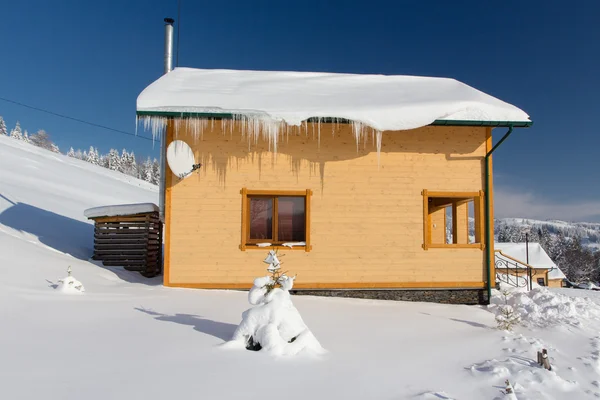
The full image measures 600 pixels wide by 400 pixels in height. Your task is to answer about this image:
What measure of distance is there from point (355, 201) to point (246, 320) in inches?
161

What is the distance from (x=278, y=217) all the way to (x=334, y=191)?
3.71 feet

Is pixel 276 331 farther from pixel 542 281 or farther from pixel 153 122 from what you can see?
pixel 542 281

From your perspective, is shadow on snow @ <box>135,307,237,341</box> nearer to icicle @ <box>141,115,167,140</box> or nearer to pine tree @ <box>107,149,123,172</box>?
icicle @ <box>141,115,167,140</box>

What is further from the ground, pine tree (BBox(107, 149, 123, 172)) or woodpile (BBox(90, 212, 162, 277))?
pine tree (BBox(107, 149, 123, 172))

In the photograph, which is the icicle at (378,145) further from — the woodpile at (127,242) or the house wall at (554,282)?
the house wall at (554,282)

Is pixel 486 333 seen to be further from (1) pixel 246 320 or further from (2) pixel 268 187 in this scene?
(2) pixel 268 187

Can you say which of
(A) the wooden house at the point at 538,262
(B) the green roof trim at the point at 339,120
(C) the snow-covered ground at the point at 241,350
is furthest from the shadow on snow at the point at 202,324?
(A) the wooden house at the point at 538,262

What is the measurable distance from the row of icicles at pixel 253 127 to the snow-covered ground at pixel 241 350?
2.76 metres

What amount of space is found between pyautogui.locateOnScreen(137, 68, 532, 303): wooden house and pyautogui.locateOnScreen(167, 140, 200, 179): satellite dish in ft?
0.09

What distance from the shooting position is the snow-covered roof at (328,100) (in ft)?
22.1

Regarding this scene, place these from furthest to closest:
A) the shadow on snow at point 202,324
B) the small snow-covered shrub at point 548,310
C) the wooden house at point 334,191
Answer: the wooden house at point 334,191
the small snow-covered shrub at point 548,310
the shadow on snow at point 202,324

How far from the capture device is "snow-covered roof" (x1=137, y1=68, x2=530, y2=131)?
674cm

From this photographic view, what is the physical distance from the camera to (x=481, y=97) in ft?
25.6

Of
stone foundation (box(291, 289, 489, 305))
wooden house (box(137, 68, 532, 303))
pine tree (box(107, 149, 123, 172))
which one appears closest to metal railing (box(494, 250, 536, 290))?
stone foundation (box(291, 289, 489, 305))
